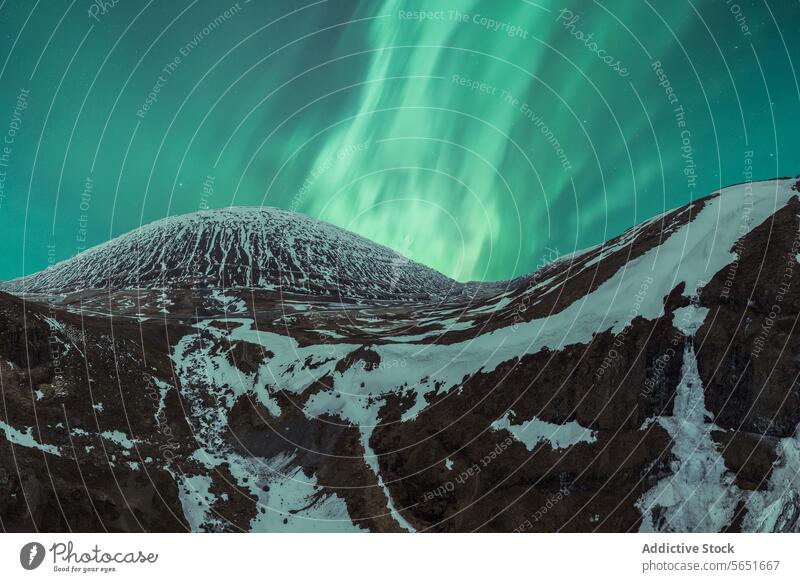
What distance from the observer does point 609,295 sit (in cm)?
4391

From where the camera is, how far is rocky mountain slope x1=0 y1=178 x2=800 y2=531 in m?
28.7

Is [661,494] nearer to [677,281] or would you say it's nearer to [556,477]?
[556,477]

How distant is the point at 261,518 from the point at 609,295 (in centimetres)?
3604

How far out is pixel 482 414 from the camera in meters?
38.3

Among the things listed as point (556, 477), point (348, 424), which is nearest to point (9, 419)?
point (348, 424)
